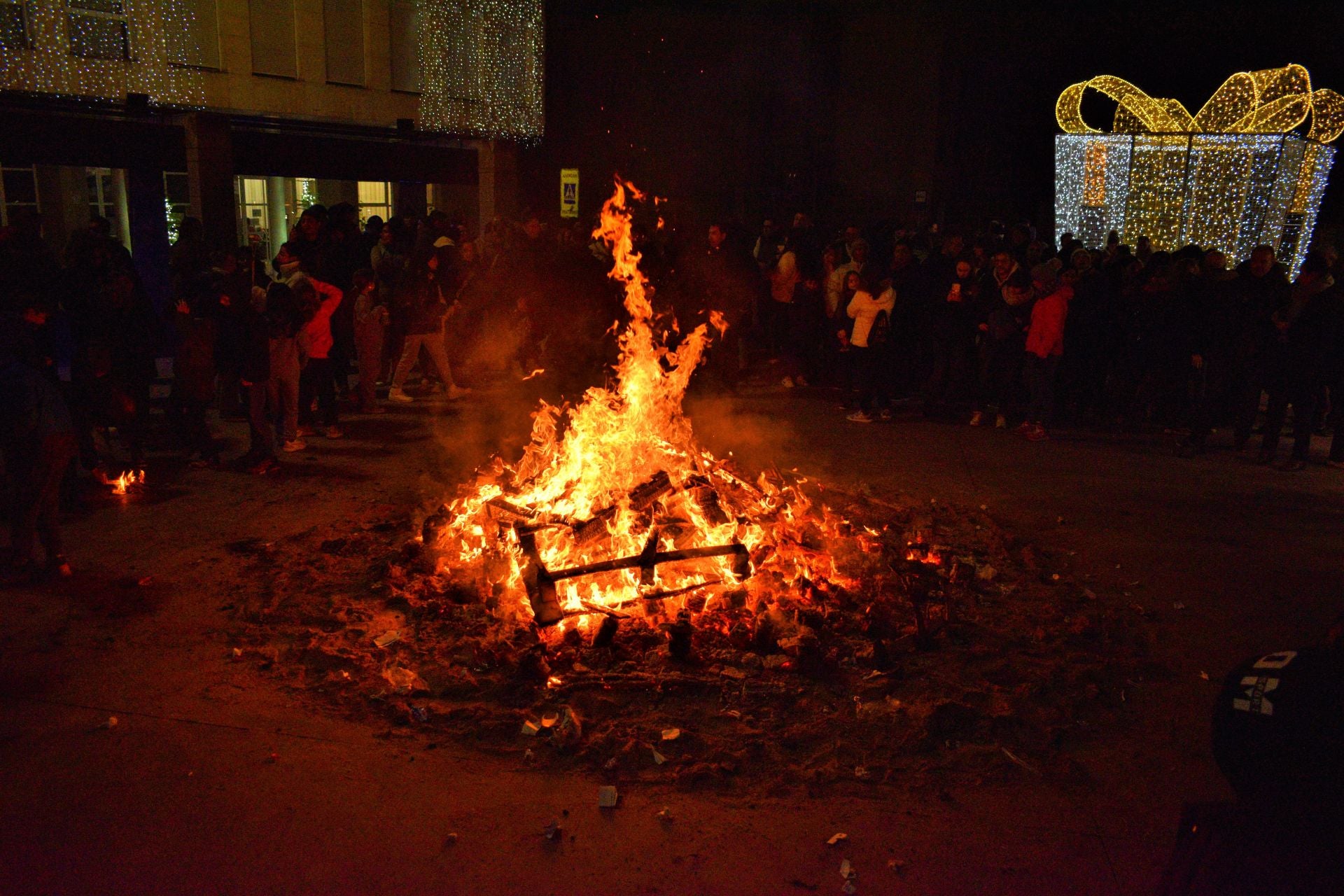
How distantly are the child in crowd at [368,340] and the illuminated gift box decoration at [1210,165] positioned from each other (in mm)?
13808

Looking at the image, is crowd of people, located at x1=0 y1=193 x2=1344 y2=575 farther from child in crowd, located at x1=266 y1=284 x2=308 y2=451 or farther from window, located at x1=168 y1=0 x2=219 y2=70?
window, located at x1=168 y1=0 x2=219 y2=70

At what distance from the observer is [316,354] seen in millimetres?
10031

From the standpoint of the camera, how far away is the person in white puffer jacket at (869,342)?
37.3 ft

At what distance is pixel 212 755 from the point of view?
4.51m

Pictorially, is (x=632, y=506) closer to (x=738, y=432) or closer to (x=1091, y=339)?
(x=738, y=432)

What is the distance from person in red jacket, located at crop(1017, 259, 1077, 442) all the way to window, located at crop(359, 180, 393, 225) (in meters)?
14.5

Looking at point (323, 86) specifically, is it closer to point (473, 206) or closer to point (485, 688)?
point (473, 206)

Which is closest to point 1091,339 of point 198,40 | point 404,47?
point 198,40

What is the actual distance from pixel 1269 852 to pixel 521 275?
38.9 feet

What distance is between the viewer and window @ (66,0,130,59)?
13953 millimetres

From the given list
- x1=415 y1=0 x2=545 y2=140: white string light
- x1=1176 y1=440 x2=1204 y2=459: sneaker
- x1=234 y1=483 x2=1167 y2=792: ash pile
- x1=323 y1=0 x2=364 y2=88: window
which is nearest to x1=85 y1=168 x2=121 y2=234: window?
x1=323 y1=0 x2=364 y2=88: window

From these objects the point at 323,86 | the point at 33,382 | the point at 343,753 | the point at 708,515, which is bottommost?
the point at 343,753

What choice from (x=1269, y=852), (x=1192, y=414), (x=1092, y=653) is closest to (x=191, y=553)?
(x=1092, y=653)

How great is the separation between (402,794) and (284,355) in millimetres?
5958
